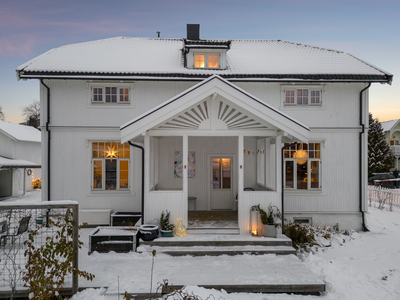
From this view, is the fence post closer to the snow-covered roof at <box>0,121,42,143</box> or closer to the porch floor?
the porch floor

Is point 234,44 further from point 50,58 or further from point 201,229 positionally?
point 201,229

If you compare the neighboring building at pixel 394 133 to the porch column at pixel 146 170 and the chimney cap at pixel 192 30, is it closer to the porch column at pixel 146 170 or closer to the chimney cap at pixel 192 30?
the chimney cap at pixel 192 30

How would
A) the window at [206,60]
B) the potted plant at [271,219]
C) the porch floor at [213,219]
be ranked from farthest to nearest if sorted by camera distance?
the window at [206,60] → the porch floor at [213,219] → the potted plant at [271,219]

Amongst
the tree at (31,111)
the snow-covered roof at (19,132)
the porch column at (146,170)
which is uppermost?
the tree at (31,111)

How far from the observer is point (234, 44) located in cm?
1374

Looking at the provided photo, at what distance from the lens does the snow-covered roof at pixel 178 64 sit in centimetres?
971

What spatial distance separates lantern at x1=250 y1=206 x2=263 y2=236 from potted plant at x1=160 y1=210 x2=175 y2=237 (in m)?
2.21

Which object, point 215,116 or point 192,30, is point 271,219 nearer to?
point 215,116

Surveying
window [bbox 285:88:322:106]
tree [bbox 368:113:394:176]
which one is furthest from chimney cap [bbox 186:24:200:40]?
tree [bbox 368:113:394:176]

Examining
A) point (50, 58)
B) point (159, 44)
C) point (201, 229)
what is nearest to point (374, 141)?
point (159, 44)

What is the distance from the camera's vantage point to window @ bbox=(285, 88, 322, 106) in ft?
33.8

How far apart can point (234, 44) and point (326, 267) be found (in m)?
11.0

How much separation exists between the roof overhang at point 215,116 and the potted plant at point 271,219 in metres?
2.15

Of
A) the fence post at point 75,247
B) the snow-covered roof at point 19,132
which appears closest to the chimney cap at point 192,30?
the fence post at point 75,247
